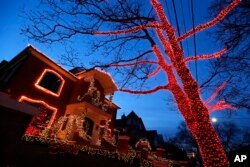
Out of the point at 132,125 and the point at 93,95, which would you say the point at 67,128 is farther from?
the point at 132,125

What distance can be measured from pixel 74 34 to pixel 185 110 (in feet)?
19.3

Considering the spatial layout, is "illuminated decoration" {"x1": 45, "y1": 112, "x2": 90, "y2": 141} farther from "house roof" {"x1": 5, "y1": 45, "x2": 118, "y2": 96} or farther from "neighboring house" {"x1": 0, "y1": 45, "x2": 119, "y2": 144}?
"house roof" {"x1": 5, "y1": 45, "x2": 118, "y2": 96}

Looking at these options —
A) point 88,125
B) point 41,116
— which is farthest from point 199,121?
point 88,125

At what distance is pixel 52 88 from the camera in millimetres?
16984

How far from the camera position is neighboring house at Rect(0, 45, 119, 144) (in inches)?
567

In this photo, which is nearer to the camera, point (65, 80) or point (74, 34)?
point (74, 34)

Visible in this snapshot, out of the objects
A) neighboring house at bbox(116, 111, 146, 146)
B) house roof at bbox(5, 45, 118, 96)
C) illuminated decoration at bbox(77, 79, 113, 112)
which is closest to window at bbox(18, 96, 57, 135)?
illuminated decoration at bbox(77, 79, 113, 112)

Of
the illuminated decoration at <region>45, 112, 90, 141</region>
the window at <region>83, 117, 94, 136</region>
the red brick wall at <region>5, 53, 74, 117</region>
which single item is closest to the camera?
the red brick wall at <region>5, 53, 74, 117</region>

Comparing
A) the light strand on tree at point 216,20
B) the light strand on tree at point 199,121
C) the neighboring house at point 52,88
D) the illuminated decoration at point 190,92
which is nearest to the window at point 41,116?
the neighboring house at point 52,88

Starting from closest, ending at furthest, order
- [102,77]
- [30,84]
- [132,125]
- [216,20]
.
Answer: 1. [216,20]
2. [30,84]
3. [102,77]
4. [132,125]

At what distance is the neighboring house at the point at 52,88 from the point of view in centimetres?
1439

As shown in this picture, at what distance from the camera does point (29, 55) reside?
14984mm

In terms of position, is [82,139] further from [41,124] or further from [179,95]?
[179,95]

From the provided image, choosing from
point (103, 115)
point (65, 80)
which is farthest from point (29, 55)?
point (103, 115)
